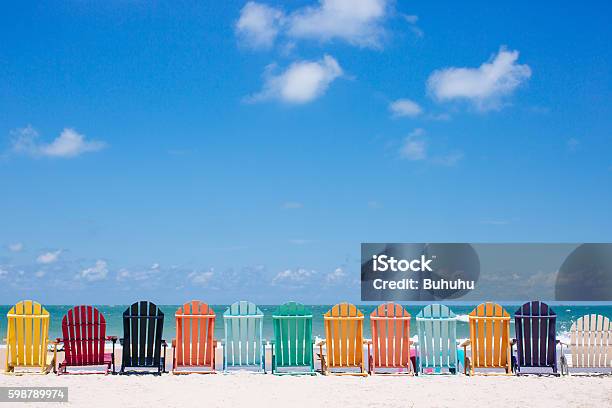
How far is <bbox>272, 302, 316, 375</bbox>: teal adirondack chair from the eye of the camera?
Result: 430 inches

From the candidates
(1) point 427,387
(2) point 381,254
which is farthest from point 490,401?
(2) point 381,254

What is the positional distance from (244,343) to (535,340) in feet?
12.9

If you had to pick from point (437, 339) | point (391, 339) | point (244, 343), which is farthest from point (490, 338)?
point (244, 343)

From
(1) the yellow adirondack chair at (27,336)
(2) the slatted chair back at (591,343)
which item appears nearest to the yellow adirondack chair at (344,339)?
(2) the slatted chair back at (591,343)

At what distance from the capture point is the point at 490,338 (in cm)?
1112

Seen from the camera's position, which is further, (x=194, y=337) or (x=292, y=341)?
(x=194, y=337)

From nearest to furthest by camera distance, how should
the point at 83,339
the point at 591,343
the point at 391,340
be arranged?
the point at 83,339 < the point at 391,340 < the point at 591,343

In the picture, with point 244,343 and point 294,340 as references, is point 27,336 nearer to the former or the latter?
point 244,343

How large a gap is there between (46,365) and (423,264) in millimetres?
11949

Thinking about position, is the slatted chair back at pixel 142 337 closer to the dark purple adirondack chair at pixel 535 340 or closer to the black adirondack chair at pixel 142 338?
the black adirondack chair at pixel 142 338

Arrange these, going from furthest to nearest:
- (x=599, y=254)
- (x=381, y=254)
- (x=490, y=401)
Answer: (x=599, y=254)
(x=381, y=254)
(x=490, y=401)

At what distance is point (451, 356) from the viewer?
442 inches

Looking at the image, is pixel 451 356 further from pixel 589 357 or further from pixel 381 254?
pixel 381 254

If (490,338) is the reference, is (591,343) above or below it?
below
